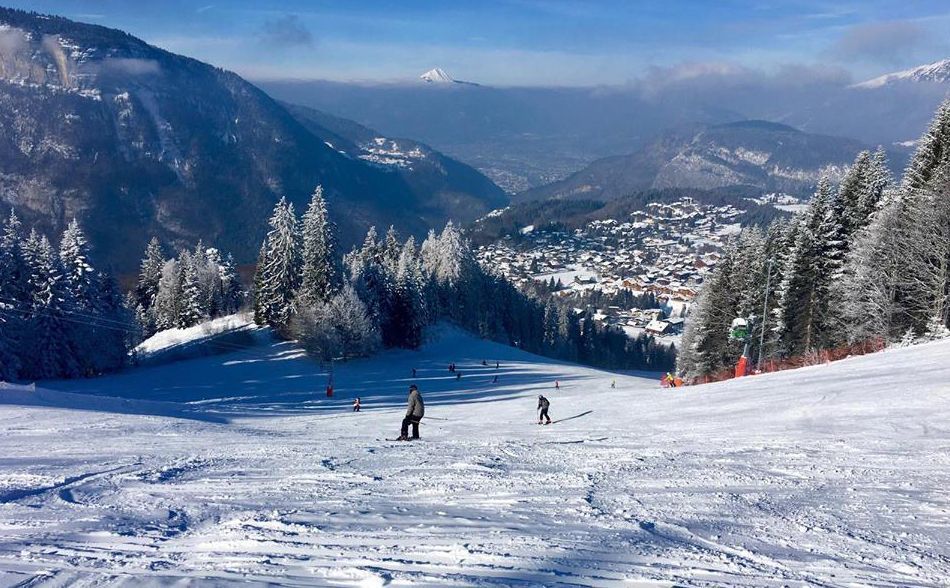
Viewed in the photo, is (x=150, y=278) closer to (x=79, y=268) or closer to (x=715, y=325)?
(x=79, y=268)

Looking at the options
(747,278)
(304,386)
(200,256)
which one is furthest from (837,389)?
(200,256)

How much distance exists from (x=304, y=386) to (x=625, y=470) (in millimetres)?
35192

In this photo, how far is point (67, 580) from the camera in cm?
449

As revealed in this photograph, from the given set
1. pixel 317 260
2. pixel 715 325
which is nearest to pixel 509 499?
pixel 715 325

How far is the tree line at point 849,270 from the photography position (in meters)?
26.5

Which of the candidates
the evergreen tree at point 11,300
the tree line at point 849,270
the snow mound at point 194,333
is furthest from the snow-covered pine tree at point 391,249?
the tree line at point 849,270

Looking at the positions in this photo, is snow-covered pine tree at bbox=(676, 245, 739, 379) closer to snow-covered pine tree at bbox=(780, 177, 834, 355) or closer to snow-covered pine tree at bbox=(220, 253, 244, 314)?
snow-covered pine tree at bbox=(780, 177, 834, 355)

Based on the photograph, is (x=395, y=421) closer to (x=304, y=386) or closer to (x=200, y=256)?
(x=304, y=386)

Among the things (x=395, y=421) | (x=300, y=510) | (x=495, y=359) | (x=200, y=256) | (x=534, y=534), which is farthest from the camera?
(x=200, y=256)

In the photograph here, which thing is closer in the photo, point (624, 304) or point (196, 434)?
point (196, 434)

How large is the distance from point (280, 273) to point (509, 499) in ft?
168

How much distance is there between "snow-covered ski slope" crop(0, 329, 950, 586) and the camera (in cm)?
505

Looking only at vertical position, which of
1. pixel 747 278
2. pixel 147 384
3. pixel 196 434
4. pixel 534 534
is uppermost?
pixel 747 278

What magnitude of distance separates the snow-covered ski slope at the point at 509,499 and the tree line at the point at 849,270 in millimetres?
13416
